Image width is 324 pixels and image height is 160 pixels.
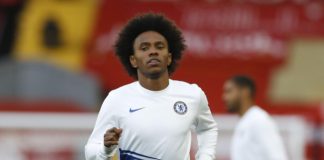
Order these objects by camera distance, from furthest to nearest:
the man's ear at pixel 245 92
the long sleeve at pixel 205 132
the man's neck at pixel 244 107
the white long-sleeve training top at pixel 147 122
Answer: the man's ear at pixel 245 92 < the man's neck at pixel 244 107 < the long sleeve at pixel 205 132 < the white long-sleeve training top at pixel 147 122

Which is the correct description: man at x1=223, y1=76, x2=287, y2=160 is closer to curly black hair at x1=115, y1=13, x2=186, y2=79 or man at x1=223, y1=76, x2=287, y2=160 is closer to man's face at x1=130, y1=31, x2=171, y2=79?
curly black hair at x1=115, y1=13, x2=186, y2=79

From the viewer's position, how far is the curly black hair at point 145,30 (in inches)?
265

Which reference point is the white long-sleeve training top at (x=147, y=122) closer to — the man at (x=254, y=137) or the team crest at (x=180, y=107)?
the team crest at (x=180, y=107)

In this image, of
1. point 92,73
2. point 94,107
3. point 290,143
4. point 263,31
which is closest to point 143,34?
point 290,143

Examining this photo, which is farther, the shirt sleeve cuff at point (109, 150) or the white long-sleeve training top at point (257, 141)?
the white long-sleeve training top at point (257, 141)

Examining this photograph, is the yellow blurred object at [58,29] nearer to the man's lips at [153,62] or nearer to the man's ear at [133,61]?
the man's ear at [133,61]

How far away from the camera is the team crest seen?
21.8 ft

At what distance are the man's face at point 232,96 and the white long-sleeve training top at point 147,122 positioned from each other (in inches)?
128

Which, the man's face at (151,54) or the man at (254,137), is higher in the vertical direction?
the man's face at (151,54)

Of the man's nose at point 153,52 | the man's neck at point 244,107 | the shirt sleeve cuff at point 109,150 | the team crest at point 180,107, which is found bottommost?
the man's neck at point 244,107

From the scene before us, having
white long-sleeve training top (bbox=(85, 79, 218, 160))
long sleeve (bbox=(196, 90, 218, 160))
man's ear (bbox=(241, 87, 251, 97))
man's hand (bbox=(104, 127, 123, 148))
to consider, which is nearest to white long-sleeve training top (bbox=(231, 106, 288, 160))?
man's ear (bbox=(241, 87, 251, 97))

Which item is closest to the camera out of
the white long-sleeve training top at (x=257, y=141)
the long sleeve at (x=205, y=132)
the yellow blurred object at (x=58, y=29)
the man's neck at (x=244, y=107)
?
the long sleeve at (x=205, y=132)

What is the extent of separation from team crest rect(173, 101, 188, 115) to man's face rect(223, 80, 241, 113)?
3.33m

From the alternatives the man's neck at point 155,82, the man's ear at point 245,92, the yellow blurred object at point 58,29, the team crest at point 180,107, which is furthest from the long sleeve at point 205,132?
the yellow blurred object at point 58,29
